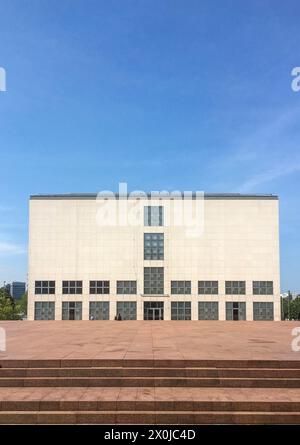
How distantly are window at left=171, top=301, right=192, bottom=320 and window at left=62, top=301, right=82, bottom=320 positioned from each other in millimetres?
12260

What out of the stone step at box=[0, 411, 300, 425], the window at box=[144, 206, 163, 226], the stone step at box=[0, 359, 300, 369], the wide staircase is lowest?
the stone step at box=[0, 411, 300, 425]

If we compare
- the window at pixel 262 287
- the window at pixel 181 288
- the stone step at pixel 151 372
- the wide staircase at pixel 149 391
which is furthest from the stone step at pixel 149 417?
the window at pixel 262 287

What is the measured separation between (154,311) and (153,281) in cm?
396

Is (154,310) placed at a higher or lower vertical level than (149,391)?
lower

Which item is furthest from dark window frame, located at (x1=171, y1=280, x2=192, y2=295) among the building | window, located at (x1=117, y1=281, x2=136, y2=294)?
window, located at (x1=117, y1=281, x2=136, y2=294)

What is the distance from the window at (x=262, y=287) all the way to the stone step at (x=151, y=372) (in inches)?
1689

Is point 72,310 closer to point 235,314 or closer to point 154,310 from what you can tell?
point 154,310

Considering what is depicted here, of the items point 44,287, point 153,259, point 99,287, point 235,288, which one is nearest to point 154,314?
point 153,259

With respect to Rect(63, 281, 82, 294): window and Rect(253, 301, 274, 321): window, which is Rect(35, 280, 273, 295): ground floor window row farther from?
Rect(253, 301, 274, 321): window

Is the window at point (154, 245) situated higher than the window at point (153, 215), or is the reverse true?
the window at point (153, 215)

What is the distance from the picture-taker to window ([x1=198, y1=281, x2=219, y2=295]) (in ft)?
183

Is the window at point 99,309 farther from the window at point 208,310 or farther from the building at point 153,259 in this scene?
the window at point 208,310

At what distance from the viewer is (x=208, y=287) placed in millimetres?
55719

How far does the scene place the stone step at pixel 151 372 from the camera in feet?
45.2
